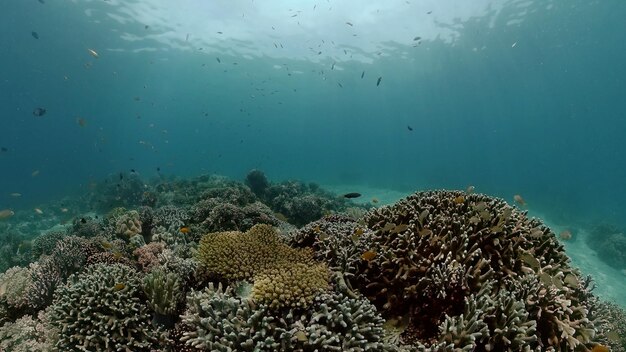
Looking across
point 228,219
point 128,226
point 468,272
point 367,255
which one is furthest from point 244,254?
point 128,226

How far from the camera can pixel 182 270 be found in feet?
18.5

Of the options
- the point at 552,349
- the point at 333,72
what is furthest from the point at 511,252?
the point at 333,72

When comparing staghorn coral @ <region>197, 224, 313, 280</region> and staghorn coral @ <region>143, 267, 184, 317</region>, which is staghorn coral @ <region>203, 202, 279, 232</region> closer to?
staghorn coral @ <region>197, 224, 313, 280</region>

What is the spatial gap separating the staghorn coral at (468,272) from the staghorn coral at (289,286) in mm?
917

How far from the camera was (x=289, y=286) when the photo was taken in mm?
4473

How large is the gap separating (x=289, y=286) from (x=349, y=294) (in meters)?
0.91

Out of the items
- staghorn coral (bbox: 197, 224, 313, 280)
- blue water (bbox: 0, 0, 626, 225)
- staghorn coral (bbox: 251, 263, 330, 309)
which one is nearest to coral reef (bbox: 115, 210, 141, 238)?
staghorn coral (bbox: 197, 224, 313, 280)

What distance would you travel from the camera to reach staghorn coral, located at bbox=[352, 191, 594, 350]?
4410mm

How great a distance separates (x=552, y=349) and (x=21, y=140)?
607ft

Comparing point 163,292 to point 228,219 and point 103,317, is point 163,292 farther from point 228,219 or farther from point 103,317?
point 228,219

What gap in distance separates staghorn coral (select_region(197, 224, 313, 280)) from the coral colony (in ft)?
0.07

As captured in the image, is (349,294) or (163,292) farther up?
(349,294)

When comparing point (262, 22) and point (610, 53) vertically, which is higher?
point (610, 53)

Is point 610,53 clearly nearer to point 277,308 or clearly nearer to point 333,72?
point 333,72
